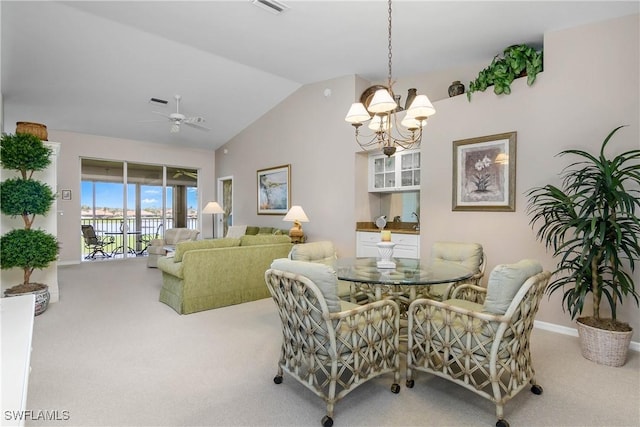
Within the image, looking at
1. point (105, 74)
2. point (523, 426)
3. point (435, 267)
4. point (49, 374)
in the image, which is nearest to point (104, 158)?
point (105, 74)

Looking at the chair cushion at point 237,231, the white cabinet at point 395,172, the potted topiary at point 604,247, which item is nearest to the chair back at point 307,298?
the potted topiary at point 604,247

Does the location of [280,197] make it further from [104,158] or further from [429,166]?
[104,158]

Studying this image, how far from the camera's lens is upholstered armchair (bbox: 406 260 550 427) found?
6.15ft

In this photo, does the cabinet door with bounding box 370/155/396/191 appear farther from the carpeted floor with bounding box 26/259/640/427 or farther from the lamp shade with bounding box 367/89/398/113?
the carpeted floor with bounding box 26/259/640/427

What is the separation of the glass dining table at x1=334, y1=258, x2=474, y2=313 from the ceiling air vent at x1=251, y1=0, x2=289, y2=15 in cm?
272

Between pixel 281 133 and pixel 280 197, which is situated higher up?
pixel 281 133

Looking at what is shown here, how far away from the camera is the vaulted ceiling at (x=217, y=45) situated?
345cm

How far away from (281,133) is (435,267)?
16.0 feet

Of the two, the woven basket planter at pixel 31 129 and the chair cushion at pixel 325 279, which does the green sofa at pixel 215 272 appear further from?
the chair cushion at pixel 325 279

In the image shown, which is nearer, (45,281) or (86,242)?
(45,281)

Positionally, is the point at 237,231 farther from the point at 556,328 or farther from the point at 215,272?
the point at 556,328

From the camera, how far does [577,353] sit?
2881mm

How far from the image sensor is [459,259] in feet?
10.5

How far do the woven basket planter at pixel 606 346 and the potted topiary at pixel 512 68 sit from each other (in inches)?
98.1
